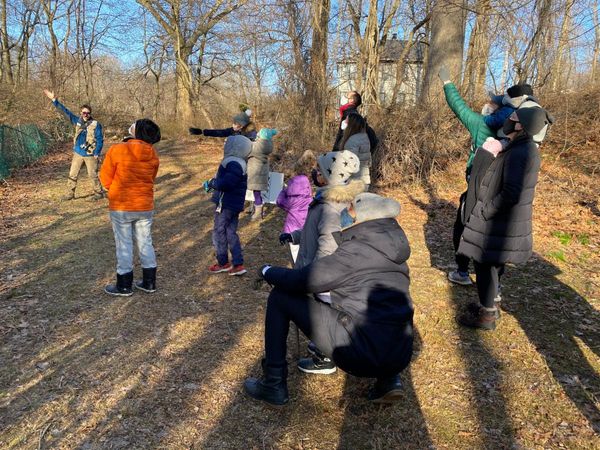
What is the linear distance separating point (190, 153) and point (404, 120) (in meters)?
10.1

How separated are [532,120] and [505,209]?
28.8 inches

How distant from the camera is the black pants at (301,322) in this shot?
107 inches

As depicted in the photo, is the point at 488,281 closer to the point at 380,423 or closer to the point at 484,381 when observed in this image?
the point at 484,381

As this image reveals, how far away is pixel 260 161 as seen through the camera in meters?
7.46

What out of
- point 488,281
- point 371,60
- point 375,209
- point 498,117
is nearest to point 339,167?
point 375,209

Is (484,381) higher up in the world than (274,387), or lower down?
lower down

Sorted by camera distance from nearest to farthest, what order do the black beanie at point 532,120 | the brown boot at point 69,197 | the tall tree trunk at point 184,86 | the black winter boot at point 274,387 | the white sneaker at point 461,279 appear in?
1. the black winter boot at point 274,387
2. the black beanie at point 532,120
3. the white sneaker at point 461,279
4. the brown boot at point 69,197
5. the tall tree trunk at point 184,86

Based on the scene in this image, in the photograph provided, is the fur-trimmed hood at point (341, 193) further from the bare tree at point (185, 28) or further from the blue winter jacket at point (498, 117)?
the bare tree at point (185, 28)

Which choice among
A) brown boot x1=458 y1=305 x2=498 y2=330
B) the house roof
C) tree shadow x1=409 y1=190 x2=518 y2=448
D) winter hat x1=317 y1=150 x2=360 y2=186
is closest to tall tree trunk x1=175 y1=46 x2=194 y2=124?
the house roof

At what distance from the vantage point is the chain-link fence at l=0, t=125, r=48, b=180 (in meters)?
11.5

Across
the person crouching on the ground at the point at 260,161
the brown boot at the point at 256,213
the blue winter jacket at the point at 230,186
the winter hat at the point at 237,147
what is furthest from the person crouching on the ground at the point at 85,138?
the winter hat at the point at 237,147

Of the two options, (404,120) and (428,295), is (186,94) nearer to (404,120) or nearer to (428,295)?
(404,120)

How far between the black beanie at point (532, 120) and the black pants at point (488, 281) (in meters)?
1.16

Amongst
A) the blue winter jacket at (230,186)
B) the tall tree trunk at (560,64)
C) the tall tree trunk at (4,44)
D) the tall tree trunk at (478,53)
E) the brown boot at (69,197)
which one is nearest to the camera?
the blue winter jacket at (230,186)
